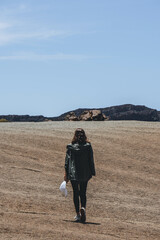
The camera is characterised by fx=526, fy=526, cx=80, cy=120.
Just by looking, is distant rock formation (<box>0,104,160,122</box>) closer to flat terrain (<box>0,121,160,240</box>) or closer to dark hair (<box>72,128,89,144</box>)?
flat terrain (<box>0,121,160,240</box>)

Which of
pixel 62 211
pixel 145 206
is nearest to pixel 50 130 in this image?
pixel 145 206

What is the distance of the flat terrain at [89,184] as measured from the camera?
10094 mm

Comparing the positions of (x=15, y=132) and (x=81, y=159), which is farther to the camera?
(x=15, y=132)

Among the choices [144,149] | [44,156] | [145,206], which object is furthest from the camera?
[144,149]

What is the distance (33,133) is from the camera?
25812mm

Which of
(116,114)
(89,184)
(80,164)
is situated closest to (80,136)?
(80,164)

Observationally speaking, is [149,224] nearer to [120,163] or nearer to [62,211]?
[62,211]

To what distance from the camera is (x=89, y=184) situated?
17609 millimetres

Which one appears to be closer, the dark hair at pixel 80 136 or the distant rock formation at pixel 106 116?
the dark hair at pixel 80 136

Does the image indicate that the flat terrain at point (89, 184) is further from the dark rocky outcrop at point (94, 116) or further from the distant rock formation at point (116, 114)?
the distant rock formation at point (116, 114)

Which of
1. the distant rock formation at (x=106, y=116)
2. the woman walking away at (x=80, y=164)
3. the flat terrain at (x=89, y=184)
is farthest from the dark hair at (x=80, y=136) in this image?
the distant rock formation at (x=106, y=116)

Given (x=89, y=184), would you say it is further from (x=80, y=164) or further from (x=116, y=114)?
(x=116, y=114)

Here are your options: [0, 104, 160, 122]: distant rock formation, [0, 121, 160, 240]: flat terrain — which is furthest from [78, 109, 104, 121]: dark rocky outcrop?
[0, 121, 160, 240]: flat terrain

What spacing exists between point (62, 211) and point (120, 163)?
27.6 ft
